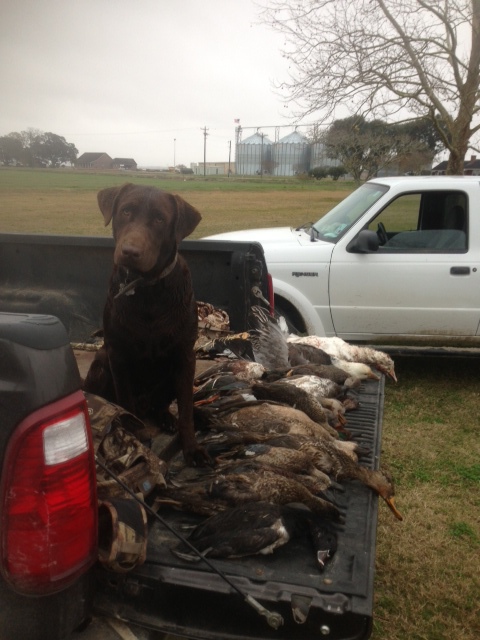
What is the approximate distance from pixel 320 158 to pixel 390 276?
985 cm

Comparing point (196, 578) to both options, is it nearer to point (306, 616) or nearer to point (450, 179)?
point (306, 616)

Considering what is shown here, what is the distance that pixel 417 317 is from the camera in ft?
21.7

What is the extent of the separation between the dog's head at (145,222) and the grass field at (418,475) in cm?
34

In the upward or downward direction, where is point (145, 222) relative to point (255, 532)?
upward

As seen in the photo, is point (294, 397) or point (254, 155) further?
point (254, 155)

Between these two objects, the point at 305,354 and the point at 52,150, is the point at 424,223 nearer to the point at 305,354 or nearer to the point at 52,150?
the point at 305,354

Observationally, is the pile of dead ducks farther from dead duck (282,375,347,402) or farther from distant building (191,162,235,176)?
distant building (191,162,235,176)

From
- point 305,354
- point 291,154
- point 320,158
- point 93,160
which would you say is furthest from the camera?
point 320,158

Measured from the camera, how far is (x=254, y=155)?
10.1 meters

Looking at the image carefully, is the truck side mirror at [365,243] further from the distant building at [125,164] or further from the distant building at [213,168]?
the distant building at [125,164]

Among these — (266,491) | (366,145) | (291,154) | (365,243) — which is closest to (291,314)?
(365,243)

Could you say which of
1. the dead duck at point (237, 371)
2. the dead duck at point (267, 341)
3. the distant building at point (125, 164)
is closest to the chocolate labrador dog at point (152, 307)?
the dead duck at point (237, 371)

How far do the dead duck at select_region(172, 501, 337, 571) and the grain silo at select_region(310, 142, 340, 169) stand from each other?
1205 centimetres

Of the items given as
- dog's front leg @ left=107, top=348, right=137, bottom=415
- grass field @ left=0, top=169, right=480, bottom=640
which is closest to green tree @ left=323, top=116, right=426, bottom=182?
grass field @ left=0, top=169, right=480, bottom=640
